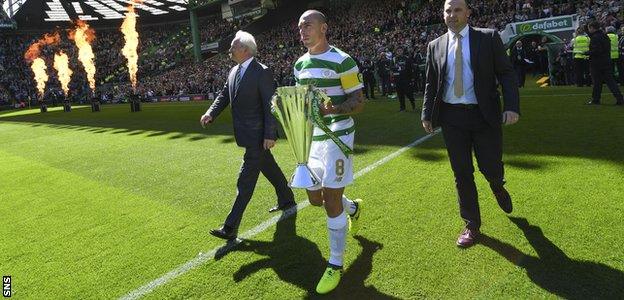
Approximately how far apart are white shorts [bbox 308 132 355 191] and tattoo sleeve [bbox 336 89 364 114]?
0.29m

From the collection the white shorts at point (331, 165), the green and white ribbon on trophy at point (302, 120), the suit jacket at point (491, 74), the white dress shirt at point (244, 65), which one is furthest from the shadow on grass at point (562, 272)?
the white dress shirt at point (244, 65)

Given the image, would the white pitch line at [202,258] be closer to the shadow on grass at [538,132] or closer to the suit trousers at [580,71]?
the shadow on grass at [538,132]

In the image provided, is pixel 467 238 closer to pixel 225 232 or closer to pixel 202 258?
pixel 225 232

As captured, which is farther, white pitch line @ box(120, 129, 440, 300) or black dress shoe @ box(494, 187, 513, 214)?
black dress shoe @ box(494, 187, 513, 214)

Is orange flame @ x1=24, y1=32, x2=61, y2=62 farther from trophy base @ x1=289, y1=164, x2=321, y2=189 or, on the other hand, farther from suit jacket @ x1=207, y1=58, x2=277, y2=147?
trophy base @ x1=289, y1=164, x2=321, y2=189

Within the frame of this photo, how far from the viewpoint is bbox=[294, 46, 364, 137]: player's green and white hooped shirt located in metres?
3.31

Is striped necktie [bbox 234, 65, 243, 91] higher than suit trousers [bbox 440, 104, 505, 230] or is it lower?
higher

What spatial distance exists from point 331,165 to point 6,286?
3.08 metres

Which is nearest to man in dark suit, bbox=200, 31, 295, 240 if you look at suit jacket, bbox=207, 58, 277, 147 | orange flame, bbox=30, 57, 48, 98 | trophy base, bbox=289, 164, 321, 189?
suit jacket, bbox=207, 58, 277, 147

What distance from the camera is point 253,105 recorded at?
4414 mm

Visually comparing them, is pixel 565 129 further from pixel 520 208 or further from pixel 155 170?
pixel 155 170

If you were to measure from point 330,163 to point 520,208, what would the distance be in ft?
7.67

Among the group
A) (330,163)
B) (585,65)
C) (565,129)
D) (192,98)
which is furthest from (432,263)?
(192,98)

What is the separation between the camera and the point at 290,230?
4535 mm
